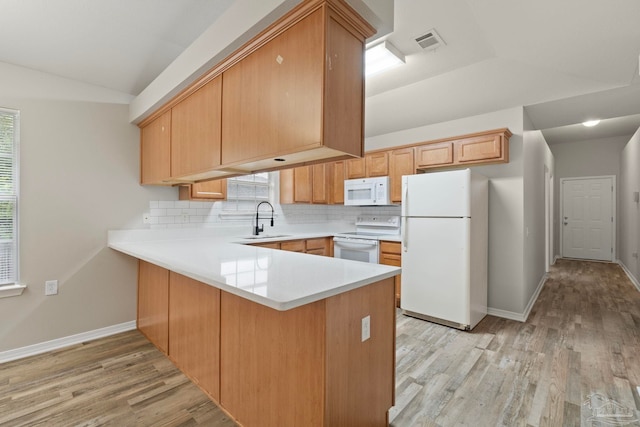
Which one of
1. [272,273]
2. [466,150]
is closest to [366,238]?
[466,150]

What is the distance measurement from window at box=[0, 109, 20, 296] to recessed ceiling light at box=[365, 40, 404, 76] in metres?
3.09

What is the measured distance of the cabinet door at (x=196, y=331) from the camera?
76.6 inches

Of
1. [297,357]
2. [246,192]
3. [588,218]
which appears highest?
[246,192]

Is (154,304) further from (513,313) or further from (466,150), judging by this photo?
(513,313)

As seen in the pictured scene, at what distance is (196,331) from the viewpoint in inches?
84.1

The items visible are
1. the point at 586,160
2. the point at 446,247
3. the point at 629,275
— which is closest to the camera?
the point at 446,247

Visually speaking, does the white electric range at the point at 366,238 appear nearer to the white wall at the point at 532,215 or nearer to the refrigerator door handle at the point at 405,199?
the refrigerator door handle at the point at 405,199

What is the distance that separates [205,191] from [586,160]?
843 centimetres

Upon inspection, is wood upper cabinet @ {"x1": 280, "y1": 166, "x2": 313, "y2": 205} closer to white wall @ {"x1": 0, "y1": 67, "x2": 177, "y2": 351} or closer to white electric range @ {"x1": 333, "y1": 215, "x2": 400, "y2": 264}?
white electric range @ {"x1": 333, "y1": 215, "x2": 400, "y2": 264}

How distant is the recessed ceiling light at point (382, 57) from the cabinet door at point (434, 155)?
121cm

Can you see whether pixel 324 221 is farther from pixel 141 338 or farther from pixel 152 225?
pixel 141 338

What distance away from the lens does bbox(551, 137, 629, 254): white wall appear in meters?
6.71

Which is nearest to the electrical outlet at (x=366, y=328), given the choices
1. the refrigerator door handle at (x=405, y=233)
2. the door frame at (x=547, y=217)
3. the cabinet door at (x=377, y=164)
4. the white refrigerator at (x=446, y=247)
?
the white refrigerator at (x=446, y=247)

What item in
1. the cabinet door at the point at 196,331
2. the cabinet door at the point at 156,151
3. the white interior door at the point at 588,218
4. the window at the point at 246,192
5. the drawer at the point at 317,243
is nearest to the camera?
the cabinet door at the point at 196,331
